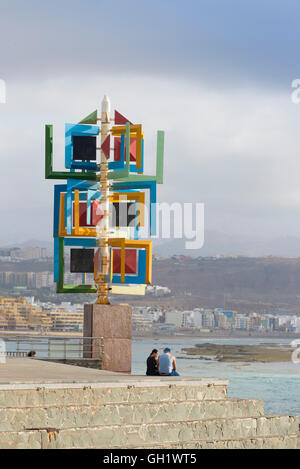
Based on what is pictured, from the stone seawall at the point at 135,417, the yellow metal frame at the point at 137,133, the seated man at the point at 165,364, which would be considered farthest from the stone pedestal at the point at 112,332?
the stone seawall at the point at 135,417

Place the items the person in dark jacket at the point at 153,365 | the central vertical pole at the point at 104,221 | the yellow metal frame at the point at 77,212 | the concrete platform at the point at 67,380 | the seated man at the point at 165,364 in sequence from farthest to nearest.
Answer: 1. the yellow metal frame at the point at 77,212
2. the central vertical pole at the point at 104,221
3. the person in dark jacket at the point at 153,365
4. the seated man at the point at 165,364
5. the concrete platform at the point at 67,380

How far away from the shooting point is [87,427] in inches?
597

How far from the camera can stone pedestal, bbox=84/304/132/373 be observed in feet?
89.8

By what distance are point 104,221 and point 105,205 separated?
52 centimetres

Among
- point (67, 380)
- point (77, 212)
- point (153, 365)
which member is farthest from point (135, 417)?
point (77, 212)

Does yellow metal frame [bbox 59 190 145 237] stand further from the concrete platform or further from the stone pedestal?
the concrete platform

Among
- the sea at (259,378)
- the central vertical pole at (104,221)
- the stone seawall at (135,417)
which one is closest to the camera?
the stone seawall at (135,417)

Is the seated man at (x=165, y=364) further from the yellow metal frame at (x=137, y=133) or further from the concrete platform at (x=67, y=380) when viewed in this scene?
the yellow metal frame at (x=137, y=133)

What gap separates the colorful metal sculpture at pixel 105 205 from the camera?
29484 millimetres

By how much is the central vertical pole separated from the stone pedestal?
4.13ft

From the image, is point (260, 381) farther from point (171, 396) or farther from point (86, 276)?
point (171, 396)

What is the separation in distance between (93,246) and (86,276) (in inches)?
41.4

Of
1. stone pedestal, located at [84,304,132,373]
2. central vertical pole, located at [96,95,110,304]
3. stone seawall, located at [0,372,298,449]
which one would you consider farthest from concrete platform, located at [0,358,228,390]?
central vertical pole, located at [96,95,110,304]
